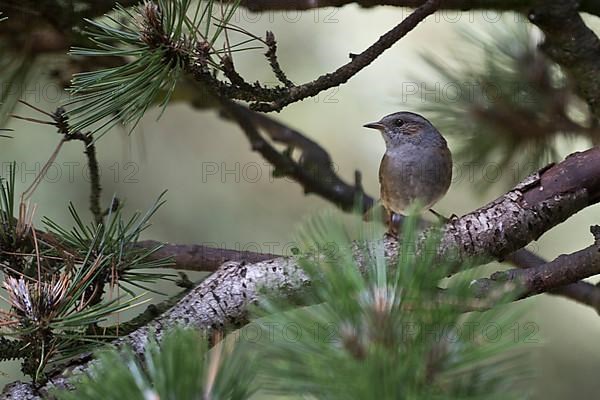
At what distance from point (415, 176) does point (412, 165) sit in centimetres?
5

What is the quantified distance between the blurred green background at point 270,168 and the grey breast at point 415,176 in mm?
817

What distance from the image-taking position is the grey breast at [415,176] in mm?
2123

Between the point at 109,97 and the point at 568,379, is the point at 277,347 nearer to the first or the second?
the point at 109,97

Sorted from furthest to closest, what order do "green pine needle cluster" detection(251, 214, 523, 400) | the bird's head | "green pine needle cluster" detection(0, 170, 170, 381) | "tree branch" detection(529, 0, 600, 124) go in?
the bird's head, "tree branch" detection(529, 0, 600, 124), "green pine needle cluster" detection(0, 170, 170, 381), "green pine needle cluster" detection(251, 214, 523, 400)

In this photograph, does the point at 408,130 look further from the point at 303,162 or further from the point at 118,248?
the point at 118,248

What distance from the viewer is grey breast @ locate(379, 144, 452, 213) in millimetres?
2123

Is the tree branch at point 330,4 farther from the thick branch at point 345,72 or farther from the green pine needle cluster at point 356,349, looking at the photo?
the green pine needle cluster at point 356,349

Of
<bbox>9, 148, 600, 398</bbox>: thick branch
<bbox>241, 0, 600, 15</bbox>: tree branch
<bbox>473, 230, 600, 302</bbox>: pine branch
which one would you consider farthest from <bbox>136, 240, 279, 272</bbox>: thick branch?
<bbox>473, 230, 600, 302</bbox>: pine branch

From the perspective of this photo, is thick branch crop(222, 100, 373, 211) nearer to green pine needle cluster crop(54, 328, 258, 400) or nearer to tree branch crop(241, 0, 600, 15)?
tree branch crop(241, 0, 600, 15)

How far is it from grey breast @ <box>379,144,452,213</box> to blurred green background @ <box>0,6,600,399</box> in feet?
2.68

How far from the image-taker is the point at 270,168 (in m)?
3.39

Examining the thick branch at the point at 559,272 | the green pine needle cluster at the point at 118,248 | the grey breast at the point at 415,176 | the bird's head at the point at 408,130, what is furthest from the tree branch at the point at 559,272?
the bird's head at the point at 408,130

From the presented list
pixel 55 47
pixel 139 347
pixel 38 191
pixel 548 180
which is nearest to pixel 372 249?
pixel 139 347

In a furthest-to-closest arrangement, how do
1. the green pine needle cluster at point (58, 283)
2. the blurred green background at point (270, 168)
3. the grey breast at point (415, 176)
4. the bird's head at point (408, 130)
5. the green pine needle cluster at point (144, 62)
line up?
A: the blurred green background at point (270, 168)
the bird's head at point (408, 130)
the grey breast at point (415, 176)
the green pine needle cluster at point (144, 62)
the green pine needle cluster at point (58, 283)
